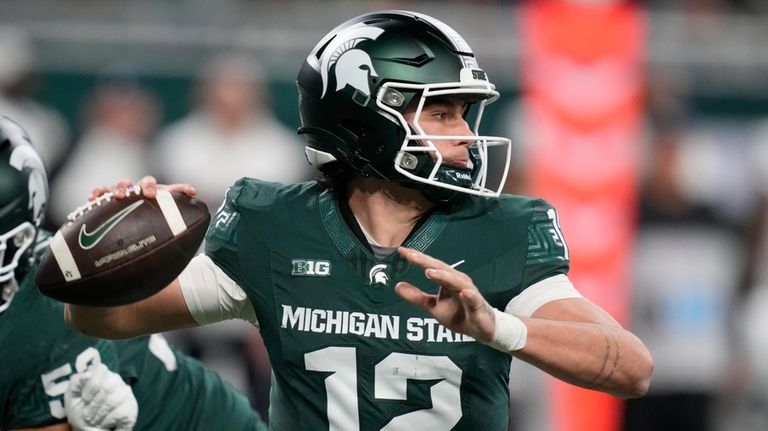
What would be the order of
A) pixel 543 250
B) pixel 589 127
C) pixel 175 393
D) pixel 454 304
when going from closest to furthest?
pixel 454 304, pixel 543 250, pixel 175 393, pixel 589 127

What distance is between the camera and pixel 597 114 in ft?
28.9

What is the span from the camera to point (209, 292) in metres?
3.38

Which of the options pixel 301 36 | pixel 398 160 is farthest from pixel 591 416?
pixel 398 160

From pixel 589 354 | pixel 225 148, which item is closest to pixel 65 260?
pixel 589 354

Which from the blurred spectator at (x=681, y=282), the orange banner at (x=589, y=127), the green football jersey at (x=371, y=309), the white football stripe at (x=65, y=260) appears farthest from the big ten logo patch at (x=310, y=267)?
the orange banner at (x=589, y=127)

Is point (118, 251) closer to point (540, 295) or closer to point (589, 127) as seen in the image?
point (540, 295)

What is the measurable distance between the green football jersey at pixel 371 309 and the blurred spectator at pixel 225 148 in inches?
157

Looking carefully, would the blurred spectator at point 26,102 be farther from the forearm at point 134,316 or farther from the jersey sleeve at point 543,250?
the jersey sleeve at point 543,250

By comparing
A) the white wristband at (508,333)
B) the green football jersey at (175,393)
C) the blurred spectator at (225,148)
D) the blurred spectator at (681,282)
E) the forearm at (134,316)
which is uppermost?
the white wristband at (508,333)

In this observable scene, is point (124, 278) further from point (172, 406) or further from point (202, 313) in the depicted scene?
point (172, 406)

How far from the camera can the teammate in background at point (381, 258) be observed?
129 inches

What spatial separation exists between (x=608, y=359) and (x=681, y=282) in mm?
4921

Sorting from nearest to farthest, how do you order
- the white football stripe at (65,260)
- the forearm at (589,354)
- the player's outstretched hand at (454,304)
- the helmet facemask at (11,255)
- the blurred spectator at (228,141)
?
the player's outstretched hand at (454,304) → the forearm at (589,354) → the white football stripe at (65,260) → the helmet facemask at (11,255) → the blurred spectator at (228,141)

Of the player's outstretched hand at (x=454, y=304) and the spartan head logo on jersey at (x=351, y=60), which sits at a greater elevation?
the spartan head logo on jersey at (x=351, y=60)
